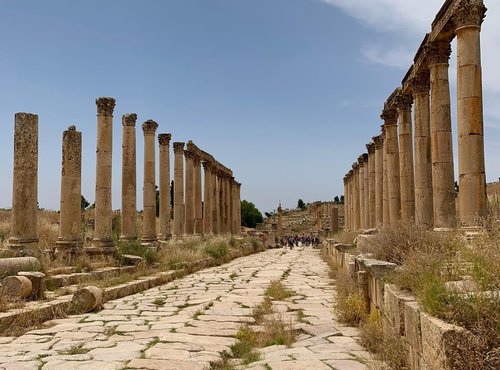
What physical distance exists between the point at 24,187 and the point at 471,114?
446 inches

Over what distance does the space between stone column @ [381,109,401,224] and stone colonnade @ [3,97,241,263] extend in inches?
393

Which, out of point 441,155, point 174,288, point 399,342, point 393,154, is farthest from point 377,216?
point 399,342

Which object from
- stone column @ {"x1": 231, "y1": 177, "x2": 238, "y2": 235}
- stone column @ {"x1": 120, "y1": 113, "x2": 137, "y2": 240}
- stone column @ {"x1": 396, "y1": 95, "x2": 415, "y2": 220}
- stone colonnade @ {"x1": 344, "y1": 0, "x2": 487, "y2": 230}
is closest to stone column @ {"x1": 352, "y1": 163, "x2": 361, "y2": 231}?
stone column @ {"x1": 231, "y1": 177, "x2": 238, "y2": 235}

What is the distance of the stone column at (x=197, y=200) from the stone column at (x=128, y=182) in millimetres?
11415

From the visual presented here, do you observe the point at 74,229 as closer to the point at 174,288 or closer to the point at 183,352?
the point at 174,288

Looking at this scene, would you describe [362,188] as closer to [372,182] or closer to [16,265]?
[372,182]

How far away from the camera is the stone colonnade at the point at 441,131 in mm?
12211

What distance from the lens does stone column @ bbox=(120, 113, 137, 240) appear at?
68.7 ft

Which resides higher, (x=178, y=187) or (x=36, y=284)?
(x=178, y=187)

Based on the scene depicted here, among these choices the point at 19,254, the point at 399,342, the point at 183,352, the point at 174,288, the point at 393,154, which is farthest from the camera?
the point at 393,154

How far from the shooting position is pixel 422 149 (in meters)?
17.1

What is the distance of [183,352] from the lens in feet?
22.4

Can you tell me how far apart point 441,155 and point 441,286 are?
10.7 metres

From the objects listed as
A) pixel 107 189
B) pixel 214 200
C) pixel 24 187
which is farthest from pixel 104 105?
pixel 214 200
